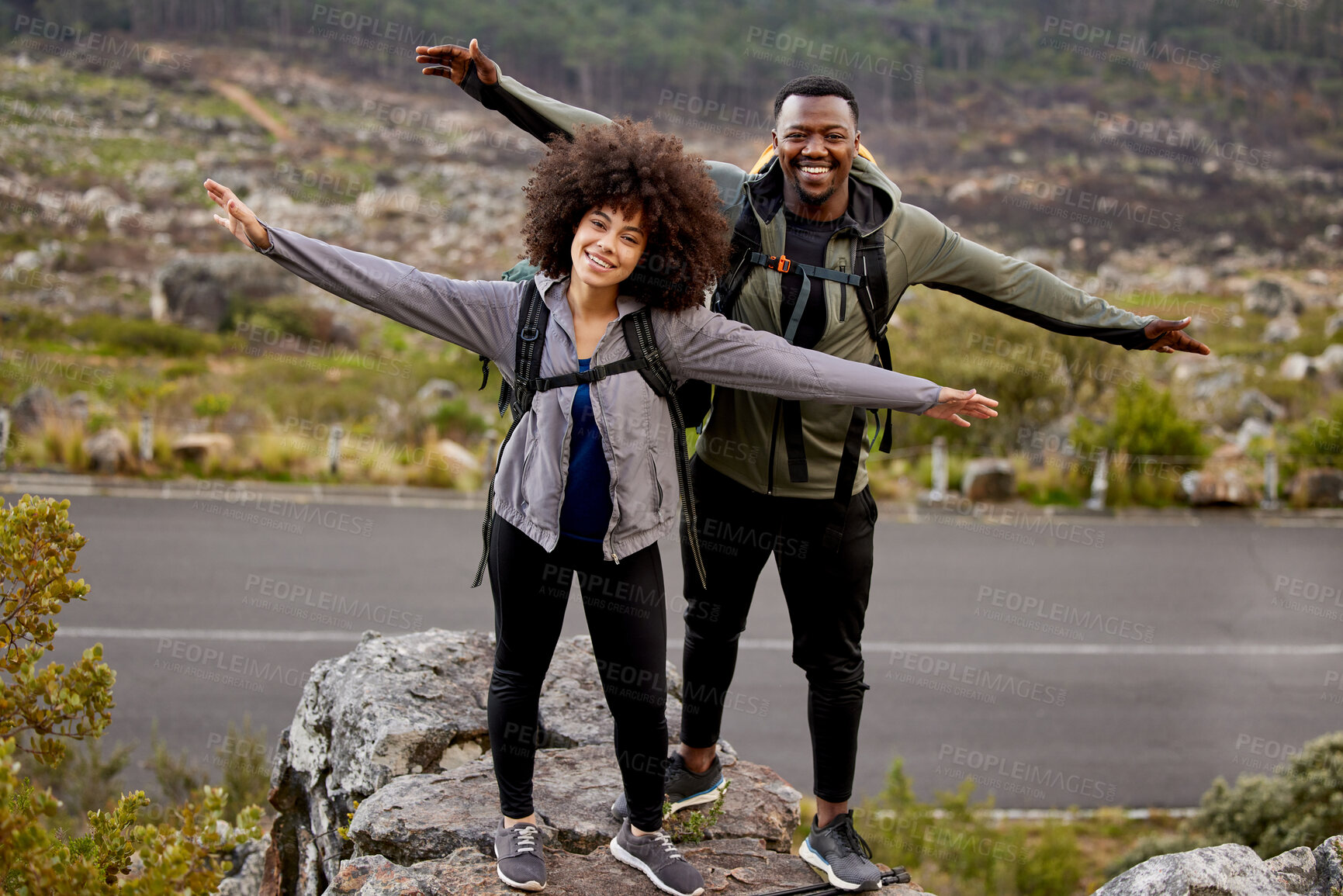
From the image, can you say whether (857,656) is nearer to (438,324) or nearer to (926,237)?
(926,237)

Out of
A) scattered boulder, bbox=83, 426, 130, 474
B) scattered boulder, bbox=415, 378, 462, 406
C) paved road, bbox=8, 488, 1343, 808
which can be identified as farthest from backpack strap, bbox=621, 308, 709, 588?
scattered boulder, bbox=415, 378, 462, 406

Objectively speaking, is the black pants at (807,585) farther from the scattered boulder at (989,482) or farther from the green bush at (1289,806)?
the scattered boulder at (989,482)

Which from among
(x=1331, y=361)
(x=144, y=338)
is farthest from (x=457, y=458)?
(x=1331, y=361)

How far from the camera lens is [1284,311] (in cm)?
3312

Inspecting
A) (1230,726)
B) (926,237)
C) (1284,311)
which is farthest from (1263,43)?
(926,237)

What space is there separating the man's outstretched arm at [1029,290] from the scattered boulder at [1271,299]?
112ft

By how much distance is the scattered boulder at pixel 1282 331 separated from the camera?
98.3 ft

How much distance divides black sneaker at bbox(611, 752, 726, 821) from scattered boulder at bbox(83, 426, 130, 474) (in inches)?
454

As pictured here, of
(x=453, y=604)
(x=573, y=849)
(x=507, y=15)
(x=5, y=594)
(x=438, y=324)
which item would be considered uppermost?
(x=507, y=15)

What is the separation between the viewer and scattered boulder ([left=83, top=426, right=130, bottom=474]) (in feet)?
43.3

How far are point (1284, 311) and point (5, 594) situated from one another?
36655mm

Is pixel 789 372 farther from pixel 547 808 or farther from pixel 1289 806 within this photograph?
pixel 1289 806

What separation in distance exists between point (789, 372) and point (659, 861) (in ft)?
5.03

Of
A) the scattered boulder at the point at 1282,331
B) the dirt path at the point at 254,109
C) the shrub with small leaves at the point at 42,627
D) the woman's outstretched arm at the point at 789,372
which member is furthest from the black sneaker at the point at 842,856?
the dirt path at the point at 254,109
